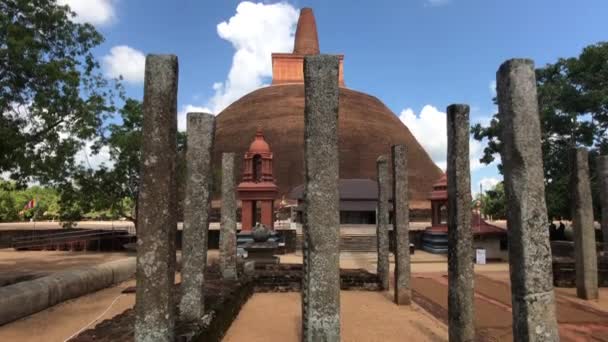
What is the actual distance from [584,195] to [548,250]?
7.69 m

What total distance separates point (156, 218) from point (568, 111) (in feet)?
53.7

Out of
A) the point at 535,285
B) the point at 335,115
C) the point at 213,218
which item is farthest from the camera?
the point at 213,218

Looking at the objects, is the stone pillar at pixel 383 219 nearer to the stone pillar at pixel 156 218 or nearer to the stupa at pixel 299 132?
the stone pillar at pixel 156 218

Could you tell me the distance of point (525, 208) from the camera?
13.6ft

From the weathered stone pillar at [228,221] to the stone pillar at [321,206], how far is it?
524 cm

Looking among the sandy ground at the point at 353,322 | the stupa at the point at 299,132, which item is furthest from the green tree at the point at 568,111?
the stupa at the point at 299,132

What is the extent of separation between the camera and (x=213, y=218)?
34.1 meters

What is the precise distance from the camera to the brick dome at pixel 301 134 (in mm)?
42281

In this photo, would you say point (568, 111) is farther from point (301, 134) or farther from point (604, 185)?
point (301, 134)

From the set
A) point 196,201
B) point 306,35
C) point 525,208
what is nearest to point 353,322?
point 196,201

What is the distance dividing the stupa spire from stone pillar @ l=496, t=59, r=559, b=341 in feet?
173

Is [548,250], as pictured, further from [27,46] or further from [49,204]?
[49,204]

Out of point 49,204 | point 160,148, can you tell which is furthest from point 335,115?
point 49,204

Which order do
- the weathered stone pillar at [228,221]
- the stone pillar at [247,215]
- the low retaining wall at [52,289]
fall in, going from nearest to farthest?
the low retaining wall at [52,289] < the weathered stone pillar at [228,221] < the stone pillar at [247,215]
